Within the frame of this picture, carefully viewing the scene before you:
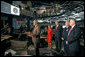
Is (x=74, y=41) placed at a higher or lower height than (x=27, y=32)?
lower

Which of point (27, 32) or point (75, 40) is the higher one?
point (27, 32)

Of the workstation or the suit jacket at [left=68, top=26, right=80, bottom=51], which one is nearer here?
the suit jacket at [left=68, top=26, right=80, bottom=51]

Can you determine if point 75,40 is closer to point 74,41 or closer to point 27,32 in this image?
point 74,41

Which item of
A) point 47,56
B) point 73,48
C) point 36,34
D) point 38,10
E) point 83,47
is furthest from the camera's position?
point 38,10

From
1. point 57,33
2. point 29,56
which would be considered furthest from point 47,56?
point 57,33

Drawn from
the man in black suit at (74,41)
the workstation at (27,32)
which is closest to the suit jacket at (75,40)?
the man in black suit at (74,41)

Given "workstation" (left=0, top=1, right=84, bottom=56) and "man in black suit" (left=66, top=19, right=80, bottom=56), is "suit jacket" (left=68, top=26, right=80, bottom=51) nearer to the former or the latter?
"man in black suit" (left=66, top=19, right=80, bottom=56)

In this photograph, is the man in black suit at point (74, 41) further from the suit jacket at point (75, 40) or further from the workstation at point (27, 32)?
the workstation at point (27, 32)

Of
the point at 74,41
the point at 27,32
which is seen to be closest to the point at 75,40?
the point at 74,41

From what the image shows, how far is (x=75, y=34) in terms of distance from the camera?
2.76m

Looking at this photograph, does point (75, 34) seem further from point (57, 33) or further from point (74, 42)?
point (57, 33)

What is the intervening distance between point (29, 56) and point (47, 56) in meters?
0.90

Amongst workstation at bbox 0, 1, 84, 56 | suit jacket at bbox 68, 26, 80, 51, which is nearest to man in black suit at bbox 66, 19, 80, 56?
suit jacket at bbox 68, 26, 80, 51

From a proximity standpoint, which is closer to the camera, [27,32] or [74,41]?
[74,41]
